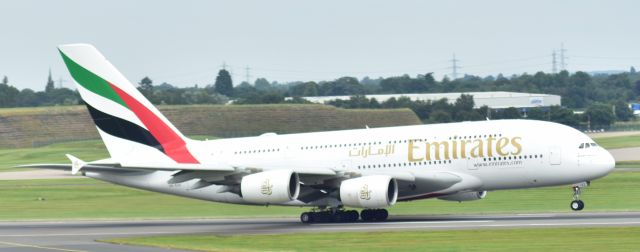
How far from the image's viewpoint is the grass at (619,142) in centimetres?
11633

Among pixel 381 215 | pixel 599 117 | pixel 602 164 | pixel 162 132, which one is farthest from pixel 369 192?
pixel 599 117

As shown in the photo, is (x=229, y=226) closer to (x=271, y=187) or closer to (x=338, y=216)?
(x=271, y=187)

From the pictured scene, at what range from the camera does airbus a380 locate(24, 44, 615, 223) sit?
164ft

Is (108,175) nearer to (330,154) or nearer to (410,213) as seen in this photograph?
(330,154)

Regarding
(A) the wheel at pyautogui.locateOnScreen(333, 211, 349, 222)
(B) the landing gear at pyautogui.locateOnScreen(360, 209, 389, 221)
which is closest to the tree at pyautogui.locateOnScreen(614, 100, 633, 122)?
(B) the landing gear at pyautogui.locateOnScreen(360, 209, 389, 221)

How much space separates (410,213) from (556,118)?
3182 inches

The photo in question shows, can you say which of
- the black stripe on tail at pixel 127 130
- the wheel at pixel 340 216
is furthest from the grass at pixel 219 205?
the wheel at pixel 340 216

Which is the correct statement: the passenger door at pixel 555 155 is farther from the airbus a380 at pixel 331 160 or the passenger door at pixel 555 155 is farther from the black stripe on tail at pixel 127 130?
the black stripe on tail at pixel 127 130

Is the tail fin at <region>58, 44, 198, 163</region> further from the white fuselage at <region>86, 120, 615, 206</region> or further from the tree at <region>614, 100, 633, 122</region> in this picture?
the tree at <region>614, 100, 633, 122</region>

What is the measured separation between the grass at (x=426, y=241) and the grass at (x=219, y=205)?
11.0 metres

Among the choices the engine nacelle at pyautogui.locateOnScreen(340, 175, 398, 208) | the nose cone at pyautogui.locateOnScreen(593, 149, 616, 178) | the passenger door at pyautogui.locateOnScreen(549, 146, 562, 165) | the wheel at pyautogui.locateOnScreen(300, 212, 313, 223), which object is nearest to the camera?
the engine nacelle at pyautogui.locateOnScreen(340, 175, 398, 208)

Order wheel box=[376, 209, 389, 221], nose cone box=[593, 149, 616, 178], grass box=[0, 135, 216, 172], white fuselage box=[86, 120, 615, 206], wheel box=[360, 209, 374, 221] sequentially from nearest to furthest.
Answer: nose cone box=[593, 149, 616, 178], white fuselage box=[86, 120, 615, 206], wheel box=[376, 209, 389, 221], wheel box=[360, 209, 374, 221], grass box=[0, 135, 216, 172]

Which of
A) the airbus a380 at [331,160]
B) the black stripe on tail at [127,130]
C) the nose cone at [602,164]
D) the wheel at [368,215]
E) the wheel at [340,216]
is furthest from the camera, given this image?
the black stripe on tail at [127,130]

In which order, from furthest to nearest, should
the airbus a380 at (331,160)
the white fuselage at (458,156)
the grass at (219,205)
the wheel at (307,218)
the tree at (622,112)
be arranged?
the tree at (622,112) → the grass at (219,205) → the wheel at (307,218) → the white fuselage at (458,156) → the airbus a380 at (331,160)
